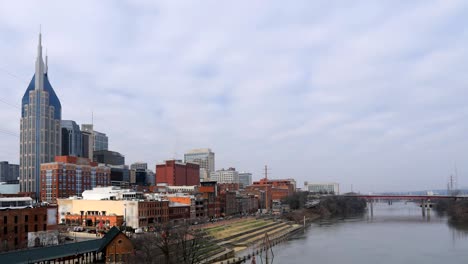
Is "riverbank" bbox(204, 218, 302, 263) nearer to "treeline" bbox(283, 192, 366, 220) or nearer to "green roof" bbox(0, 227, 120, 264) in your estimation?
"green roof" bbox(0, 227, 120, 264)

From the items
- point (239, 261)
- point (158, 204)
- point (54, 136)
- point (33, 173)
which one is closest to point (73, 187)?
point (33, 173)

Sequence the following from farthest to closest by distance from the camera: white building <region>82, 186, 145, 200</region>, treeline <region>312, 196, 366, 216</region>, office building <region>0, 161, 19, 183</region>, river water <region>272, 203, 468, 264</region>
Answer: office building <region>0, 161, 19, 183</region>, treeline <region>312, 196, 366, 216</region>, white building <region>82, 186, 145, 200</region>, river water <region>272, 203, 468, 264</region>

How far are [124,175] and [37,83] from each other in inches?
1638

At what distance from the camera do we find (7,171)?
526ft

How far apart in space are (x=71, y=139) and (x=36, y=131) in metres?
40.5

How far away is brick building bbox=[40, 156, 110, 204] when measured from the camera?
93.8 m

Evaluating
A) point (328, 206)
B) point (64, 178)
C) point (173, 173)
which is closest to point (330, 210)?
point (328, 206)

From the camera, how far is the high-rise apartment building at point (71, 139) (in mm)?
154750

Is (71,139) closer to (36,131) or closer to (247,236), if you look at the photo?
(36,131)

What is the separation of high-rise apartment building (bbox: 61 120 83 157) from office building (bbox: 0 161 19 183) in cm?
2042

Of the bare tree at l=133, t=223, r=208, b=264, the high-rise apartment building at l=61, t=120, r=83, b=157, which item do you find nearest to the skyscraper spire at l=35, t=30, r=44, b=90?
the high-rise apartment building at l=61, t=120, r=83, b=157

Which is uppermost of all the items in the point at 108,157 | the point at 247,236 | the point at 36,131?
the point at 36,131

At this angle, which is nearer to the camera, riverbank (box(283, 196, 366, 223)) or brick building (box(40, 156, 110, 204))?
brick building (box(40, 156, 110, 204))

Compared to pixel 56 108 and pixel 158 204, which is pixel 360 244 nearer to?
pixel 158 204
